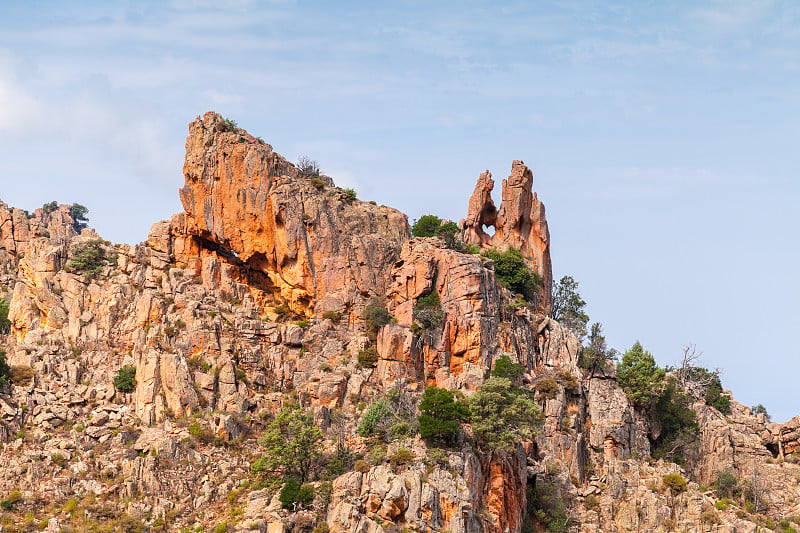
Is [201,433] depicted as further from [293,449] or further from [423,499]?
[423,499]

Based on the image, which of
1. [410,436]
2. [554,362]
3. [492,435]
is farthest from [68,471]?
[554,362]

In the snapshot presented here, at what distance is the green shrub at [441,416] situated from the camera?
9469cm

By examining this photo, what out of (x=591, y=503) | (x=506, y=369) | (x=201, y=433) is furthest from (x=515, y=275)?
(x=201, y=433)

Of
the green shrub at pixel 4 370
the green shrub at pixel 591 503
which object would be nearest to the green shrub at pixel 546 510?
the green shrub at pixel 591 503

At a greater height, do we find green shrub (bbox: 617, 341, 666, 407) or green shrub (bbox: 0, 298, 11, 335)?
green shrub (bbox: 0, 298, 11, 335)

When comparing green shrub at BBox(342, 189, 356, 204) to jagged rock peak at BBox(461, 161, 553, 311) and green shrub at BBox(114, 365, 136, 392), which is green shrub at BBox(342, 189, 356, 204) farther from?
green shrub at BBox(114, 365, 136, 392)

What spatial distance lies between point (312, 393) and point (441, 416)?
48.2 ft

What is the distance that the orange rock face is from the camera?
4537 inches

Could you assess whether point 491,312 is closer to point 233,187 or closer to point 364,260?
point 364,260

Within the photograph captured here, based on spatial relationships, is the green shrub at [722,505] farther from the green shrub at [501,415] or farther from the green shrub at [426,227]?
the green shrub at [426,227]

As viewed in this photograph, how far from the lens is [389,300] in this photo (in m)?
113

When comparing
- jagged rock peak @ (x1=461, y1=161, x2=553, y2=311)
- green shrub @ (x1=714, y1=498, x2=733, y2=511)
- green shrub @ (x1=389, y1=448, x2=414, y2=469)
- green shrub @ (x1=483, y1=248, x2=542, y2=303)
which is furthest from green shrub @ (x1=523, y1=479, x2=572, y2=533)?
jagged rock peak @ (x1=461, y1=161, x2=553, y2=311)

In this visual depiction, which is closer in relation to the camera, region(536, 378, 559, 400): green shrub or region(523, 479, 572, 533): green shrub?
region(523, 479, 572, 533): green shrub

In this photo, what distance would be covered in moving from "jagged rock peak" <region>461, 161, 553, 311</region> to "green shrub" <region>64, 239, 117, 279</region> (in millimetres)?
40276
